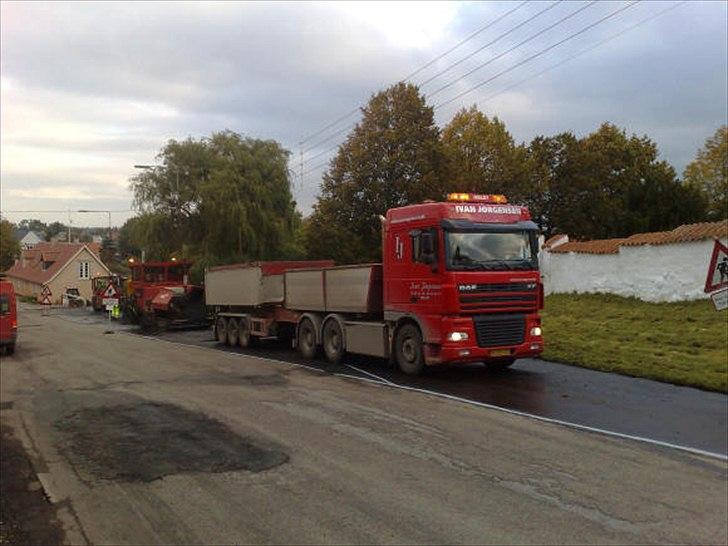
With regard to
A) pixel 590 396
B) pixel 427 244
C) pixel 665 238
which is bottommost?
pixel 590 396

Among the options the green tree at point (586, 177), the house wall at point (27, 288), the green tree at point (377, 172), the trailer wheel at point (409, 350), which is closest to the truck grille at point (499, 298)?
the trailer wheel at point (409, 350)

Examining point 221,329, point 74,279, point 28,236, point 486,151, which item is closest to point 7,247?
point 74,279

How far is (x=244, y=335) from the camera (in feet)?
71.2

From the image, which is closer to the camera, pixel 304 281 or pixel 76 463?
pixel 76 463

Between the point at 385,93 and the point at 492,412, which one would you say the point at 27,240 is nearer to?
the point at 385,93

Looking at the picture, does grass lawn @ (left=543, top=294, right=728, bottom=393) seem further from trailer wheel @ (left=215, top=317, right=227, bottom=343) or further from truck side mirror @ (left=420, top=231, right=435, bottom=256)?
trailer wheel @ (left=215, top=317, right=227, bottom=343)

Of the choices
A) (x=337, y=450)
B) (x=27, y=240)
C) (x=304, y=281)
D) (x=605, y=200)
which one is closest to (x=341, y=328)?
(x=304, y=281)

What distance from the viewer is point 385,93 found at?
41.2m

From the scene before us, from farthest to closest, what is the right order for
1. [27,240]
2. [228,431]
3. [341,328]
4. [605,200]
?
[27,240] → [605,200] → [341,328] → [228,431]

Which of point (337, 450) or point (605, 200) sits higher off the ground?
point (605, 200)

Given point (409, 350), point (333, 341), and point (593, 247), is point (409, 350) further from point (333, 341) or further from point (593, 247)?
point (593, 247)

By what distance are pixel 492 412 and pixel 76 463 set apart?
5490 millimetres

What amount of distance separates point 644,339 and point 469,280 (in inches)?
265

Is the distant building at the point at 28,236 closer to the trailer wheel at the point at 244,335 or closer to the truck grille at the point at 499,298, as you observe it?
the trailer wheel at the point at 244,335
